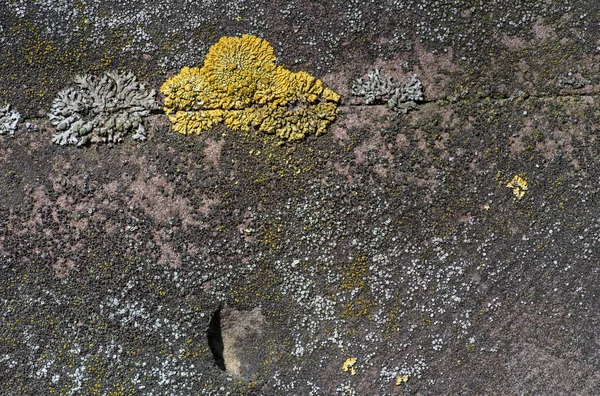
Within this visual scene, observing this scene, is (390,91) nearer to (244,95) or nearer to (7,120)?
(244,95)

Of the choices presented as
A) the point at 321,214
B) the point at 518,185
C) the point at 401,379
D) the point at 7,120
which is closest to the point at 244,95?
the point at 321,214

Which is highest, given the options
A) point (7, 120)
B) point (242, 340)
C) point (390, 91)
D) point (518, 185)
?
point (7, 120)

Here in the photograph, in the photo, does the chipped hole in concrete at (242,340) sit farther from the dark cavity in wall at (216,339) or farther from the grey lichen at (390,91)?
the grey lichen at (390,91)

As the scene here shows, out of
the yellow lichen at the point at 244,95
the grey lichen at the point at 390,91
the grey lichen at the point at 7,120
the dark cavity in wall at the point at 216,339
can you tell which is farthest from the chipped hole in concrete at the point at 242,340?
the grey lichen at the point at 7,120

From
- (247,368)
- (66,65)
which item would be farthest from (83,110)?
(247,368)

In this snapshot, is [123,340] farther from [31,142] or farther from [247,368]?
[31,142]

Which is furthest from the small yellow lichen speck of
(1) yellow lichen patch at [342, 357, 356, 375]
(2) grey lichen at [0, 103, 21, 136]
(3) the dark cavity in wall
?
(2) grey lichen at [0, 103, 21, 136]

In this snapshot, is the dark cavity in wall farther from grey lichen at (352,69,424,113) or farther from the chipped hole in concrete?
grey lichen at (352,69,424,113)

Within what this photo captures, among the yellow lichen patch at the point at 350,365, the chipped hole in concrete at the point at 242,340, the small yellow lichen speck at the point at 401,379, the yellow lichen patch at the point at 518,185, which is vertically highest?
the yellow lichen patch at the point at 518,185
